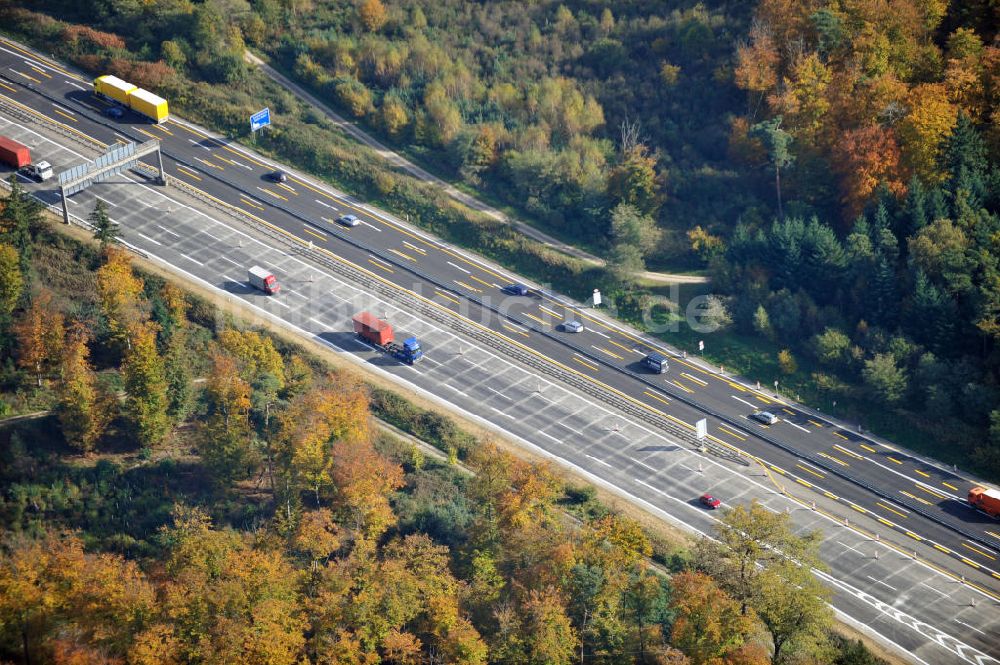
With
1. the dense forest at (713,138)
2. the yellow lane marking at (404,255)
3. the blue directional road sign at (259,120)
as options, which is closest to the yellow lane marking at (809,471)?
the dense forest at (713,138)

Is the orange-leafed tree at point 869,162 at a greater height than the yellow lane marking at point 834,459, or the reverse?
the orange-leafed tree at point 869,162

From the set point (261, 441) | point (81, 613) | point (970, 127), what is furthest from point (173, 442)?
point (970, 127)

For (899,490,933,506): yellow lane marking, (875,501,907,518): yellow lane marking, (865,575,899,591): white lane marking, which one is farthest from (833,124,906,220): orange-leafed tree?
(865,575,899,591): white lane marking

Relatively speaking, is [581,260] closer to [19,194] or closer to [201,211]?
[201,211]

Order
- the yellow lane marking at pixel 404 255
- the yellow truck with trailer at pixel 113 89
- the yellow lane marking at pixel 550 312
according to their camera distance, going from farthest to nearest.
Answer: the yellow truck with trailer at pixel 113 89 → the yellow lane marking at pixel 404 255 → the yellow lane marking at pixel 550 312

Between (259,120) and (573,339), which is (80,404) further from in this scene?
(259,120)

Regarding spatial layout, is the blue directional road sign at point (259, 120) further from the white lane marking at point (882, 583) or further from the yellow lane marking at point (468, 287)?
the white lane marking at point (882, 583)
